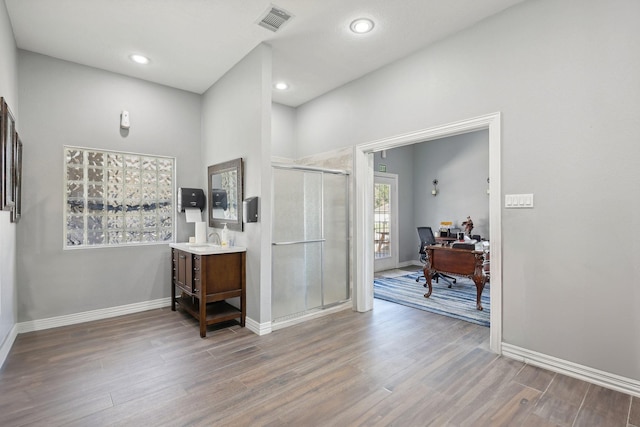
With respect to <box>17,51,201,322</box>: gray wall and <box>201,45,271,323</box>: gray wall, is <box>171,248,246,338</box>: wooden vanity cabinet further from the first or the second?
<box>17,51,201,322</box>: gray wall

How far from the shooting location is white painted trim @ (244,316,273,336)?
3131 mm

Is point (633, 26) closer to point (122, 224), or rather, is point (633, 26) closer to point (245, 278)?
point (245, 278)

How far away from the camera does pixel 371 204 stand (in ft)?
12.8

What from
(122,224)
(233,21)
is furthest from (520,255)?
(122,224)

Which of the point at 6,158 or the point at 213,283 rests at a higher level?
the point at 6,158

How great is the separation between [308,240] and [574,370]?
2.56 metres

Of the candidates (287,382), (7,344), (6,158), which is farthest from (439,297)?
(6,158)

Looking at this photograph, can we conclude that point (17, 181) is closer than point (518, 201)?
No

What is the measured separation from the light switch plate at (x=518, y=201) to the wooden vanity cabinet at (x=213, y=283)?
2559 millimetres

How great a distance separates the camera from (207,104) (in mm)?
4270

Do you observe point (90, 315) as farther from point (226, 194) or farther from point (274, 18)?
point (274, 18)

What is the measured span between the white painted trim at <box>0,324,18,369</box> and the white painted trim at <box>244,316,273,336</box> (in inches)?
77.0

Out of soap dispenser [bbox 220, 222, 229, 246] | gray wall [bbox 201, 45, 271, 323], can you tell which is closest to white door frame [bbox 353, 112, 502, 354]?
gray wall [bbox 201, 45, 271, 323]

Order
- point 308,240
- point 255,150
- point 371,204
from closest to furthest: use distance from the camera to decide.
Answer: point 255,150, point 308,240, point 371,204
